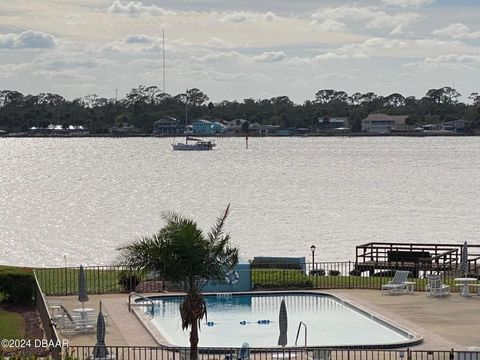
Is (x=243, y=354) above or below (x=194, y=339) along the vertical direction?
below

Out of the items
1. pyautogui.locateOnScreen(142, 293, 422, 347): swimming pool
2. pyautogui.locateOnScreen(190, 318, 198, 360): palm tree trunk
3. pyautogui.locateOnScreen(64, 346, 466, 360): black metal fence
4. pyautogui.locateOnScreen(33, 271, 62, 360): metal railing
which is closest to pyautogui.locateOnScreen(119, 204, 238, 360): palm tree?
pyautogui.locateOnScreen(190, 318, 198, 360): palm tree trunk

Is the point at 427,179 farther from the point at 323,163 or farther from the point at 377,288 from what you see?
the point at 377,288

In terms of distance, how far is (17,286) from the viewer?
107 feet

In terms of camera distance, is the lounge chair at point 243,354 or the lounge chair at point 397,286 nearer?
the lounge chair at point 243,354

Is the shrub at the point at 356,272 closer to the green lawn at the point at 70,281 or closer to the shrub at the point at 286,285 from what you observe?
the shrub at the point at 286,285

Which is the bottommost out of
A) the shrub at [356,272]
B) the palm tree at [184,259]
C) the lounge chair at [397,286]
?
the shrub at [356,272]

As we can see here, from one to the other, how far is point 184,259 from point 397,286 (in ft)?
42.8

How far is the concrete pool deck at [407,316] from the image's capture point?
2730cm

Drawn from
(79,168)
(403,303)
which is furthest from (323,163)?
(403,303)

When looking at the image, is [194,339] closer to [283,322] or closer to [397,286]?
[283,322]

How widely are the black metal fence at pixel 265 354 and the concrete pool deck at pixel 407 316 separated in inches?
47.8

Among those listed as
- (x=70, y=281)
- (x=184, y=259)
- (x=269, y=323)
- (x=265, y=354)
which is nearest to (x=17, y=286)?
(x=70, y=281)

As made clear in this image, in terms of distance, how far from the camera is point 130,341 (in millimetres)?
27500

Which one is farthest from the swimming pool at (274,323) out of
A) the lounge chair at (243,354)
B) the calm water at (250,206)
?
the calm water at (250,206)
